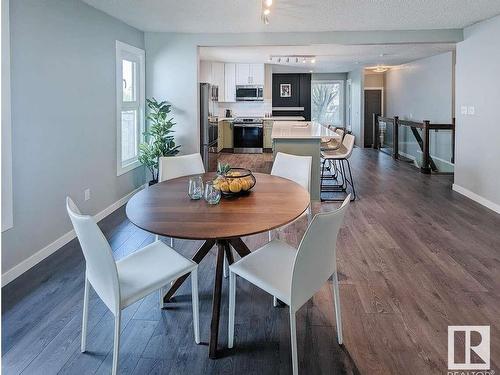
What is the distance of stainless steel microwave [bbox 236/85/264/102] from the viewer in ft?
33.8

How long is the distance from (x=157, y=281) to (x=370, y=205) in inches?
151

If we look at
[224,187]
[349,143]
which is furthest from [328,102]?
[224,187]

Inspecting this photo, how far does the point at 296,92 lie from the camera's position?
1193cm

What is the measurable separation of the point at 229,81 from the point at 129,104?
532 centimetres

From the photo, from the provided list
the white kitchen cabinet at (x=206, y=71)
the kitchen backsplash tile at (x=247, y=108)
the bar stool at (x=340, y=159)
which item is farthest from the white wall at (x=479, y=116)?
the white kitchen cabinet at (x=206, y=71)

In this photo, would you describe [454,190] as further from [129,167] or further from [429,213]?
[129,167]

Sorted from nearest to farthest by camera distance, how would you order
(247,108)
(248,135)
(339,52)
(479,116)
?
(479,116), (339,52), (248,135), (247,108)

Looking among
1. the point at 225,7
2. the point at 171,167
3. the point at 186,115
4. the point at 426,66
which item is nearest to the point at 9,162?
the point at 171,167

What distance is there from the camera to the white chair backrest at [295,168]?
3214mm

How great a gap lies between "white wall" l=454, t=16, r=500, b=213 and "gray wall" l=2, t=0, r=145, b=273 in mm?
Answer: 4543

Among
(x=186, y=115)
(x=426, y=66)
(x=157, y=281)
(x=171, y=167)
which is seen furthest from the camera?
(x=426, y=66)

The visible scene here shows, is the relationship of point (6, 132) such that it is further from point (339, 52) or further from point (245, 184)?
point (339, 52)

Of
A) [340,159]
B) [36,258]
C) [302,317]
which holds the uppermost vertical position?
[340,159]

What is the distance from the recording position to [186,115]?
18.8 ft
